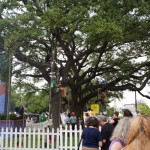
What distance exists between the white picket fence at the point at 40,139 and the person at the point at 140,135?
806 cm

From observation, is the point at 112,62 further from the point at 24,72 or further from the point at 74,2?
the point at 74,2

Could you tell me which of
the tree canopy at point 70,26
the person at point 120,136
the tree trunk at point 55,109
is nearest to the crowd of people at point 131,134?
the person at point 120,136

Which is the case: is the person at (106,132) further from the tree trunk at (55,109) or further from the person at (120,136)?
the tree trunk at (55,109)

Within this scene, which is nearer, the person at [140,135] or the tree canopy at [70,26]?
the person at [140,135]

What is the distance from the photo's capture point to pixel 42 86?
104 feet

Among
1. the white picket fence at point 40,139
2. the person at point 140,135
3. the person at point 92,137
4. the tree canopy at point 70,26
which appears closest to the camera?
the person at point 140,135

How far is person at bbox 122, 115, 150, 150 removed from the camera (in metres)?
2.33

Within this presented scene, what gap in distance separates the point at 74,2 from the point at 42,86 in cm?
1710

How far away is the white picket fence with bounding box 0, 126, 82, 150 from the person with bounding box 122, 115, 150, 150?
26.5ft

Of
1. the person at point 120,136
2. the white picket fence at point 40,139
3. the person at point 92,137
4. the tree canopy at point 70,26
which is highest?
the tree canopy at point 70,26

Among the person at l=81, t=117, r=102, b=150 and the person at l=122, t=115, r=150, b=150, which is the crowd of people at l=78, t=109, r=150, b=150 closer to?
the person at l=122, t=115, r=150, b=150

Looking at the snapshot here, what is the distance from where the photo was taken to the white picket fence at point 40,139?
34.8 ft

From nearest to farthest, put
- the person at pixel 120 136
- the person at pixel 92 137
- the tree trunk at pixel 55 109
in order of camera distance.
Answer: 1. the person at pixel 120 136
2. the person at pixel 92 137
3. the tree trunk at pixel 55 109

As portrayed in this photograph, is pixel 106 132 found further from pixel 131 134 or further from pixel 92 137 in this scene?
pixel 131 134
